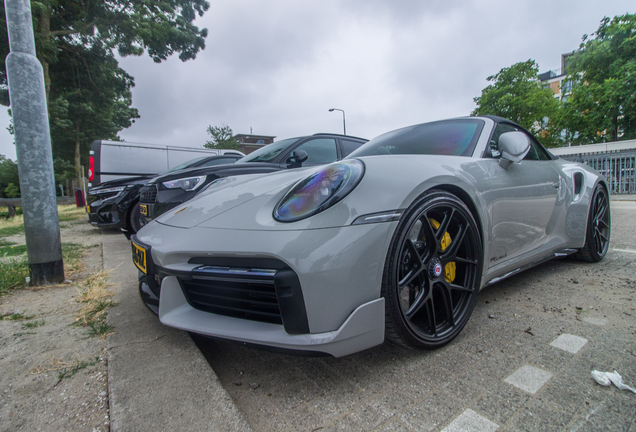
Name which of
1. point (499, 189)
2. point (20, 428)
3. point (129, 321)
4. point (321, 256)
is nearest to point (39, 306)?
point (129, 321)

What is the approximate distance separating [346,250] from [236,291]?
48 cm

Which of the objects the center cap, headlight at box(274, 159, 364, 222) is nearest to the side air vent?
the center cap

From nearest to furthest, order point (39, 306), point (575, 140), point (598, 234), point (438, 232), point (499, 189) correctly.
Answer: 1. point (438, 232)
2. point (499, 189)
3. point (39, 306)
4. point (598, 234)
5. point (575, 140)

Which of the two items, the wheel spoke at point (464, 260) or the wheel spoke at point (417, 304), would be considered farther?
the wheel spoke at point (464, 260)

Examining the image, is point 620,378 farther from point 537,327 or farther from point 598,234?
point 598,234

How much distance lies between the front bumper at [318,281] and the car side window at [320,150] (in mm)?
2916

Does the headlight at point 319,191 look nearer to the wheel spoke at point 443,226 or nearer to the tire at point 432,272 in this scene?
the tire at point 432,272

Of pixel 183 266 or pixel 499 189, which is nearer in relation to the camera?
pixel 183 266

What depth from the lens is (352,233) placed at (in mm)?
1241

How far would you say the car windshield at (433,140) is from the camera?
2047mm

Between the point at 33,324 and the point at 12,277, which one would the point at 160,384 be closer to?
the point at 33,324

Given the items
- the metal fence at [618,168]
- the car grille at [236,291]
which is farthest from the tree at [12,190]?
the metal fence at [618,168]

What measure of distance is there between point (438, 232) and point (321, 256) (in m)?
0.67

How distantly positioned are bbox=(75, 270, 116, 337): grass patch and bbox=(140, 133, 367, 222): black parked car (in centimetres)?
77
